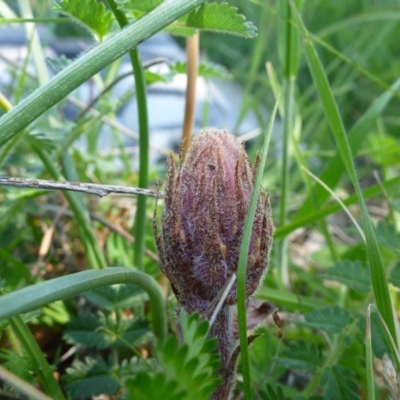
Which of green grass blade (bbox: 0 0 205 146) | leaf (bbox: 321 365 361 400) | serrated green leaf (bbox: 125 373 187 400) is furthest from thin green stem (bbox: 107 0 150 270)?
serrated green leaf (bbox: 125 373 187 400)

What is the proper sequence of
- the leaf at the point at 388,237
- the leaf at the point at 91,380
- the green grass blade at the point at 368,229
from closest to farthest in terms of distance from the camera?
1. the green grass blade at the point at 368,229
2. the leaf at the point at 91,380
3. the leaf at the point at 388,237

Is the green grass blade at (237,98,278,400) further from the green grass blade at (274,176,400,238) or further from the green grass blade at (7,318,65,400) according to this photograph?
the green grass blade at (274,176,400,238)

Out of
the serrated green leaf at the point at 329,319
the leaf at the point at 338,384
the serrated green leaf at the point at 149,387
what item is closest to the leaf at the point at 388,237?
the serrated green leaf at the point at 329,319

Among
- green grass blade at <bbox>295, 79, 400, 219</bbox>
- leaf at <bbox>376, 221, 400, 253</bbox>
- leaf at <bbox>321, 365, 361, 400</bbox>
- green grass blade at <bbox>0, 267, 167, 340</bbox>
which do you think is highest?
green grass blade at <bbox>295, 79, 400, 219</bbox>

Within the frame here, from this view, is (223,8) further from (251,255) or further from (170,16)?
(251,255)

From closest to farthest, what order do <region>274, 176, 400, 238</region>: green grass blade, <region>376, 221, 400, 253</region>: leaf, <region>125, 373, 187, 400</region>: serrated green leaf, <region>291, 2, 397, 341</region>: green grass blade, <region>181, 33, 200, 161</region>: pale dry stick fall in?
<region>125, 373, 187, 400</region>: serrated green leaf, <region>291, 2, 397, 341</region>: green grass blade, <region>376, 221, 400, 253</region>: leaf, <region>274, 176, 400, 238</region>: green grass blade, <region>181, 33, 200, 161</region>: pale dry stick

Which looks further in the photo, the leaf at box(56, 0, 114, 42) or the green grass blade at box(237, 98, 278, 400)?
the leaf at box(56, 0, 114, 42)

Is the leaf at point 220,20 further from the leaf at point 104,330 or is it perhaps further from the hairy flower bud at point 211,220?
the leaf at point 104,330
